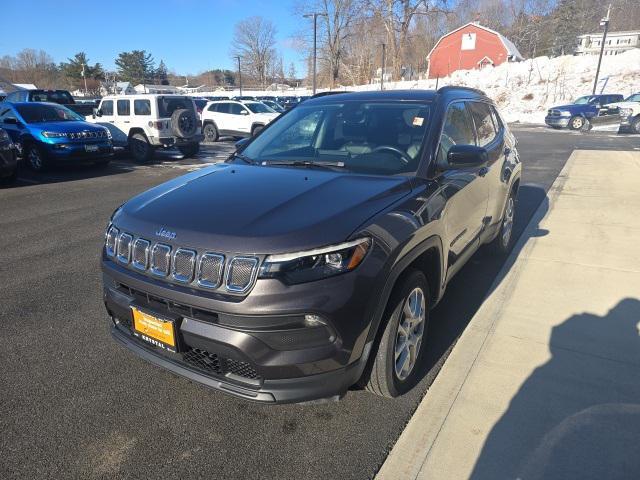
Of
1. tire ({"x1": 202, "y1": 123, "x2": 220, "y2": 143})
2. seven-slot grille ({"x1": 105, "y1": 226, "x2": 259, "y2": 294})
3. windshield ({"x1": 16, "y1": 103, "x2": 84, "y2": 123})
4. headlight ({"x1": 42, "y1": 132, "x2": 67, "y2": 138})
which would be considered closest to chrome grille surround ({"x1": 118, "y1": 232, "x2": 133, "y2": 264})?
seven-slot grille ({"x1": 105, "y1": 226, "x2": 259, "y2": 294})

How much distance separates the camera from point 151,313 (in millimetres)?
2240

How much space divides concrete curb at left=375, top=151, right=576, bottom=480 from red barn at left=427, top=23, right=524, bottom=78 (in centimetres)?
5822

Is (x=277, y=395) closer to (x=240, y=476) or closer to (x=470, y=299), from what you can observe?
(x=240, y=476)

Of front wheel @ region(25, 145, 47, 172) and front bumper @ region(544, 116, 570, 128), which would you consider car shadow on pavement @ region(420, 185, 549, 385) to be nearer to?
front wheel @ region(25, 145, 47, 172)

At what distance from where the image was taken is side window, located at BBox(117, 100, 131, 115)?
507 inches

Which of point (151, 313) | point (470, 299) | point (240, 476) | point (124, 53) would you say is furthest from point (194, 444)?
point (124, 53)

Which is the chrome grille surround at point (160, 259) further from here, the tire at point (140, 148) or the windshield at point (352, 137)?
the tire at point (140, 148)

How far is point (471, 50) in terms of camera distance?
57.9 meters

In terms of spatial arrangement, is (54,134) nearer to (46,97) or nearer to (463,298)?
(46,97)

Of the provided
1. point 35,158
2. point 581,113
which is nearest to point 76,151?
point 35,158

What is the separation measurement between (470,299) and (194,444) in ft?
8.72

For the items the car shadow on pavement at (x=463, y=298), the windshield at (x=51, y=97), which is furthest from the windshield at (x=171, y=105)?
the car shadow on pavement at (x=463, y=298)

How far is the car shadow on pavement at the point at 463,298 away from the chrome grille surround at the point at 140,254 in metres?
1.86

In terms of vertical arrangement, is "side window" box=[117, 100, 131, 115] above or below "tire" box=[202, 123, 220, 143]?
above
